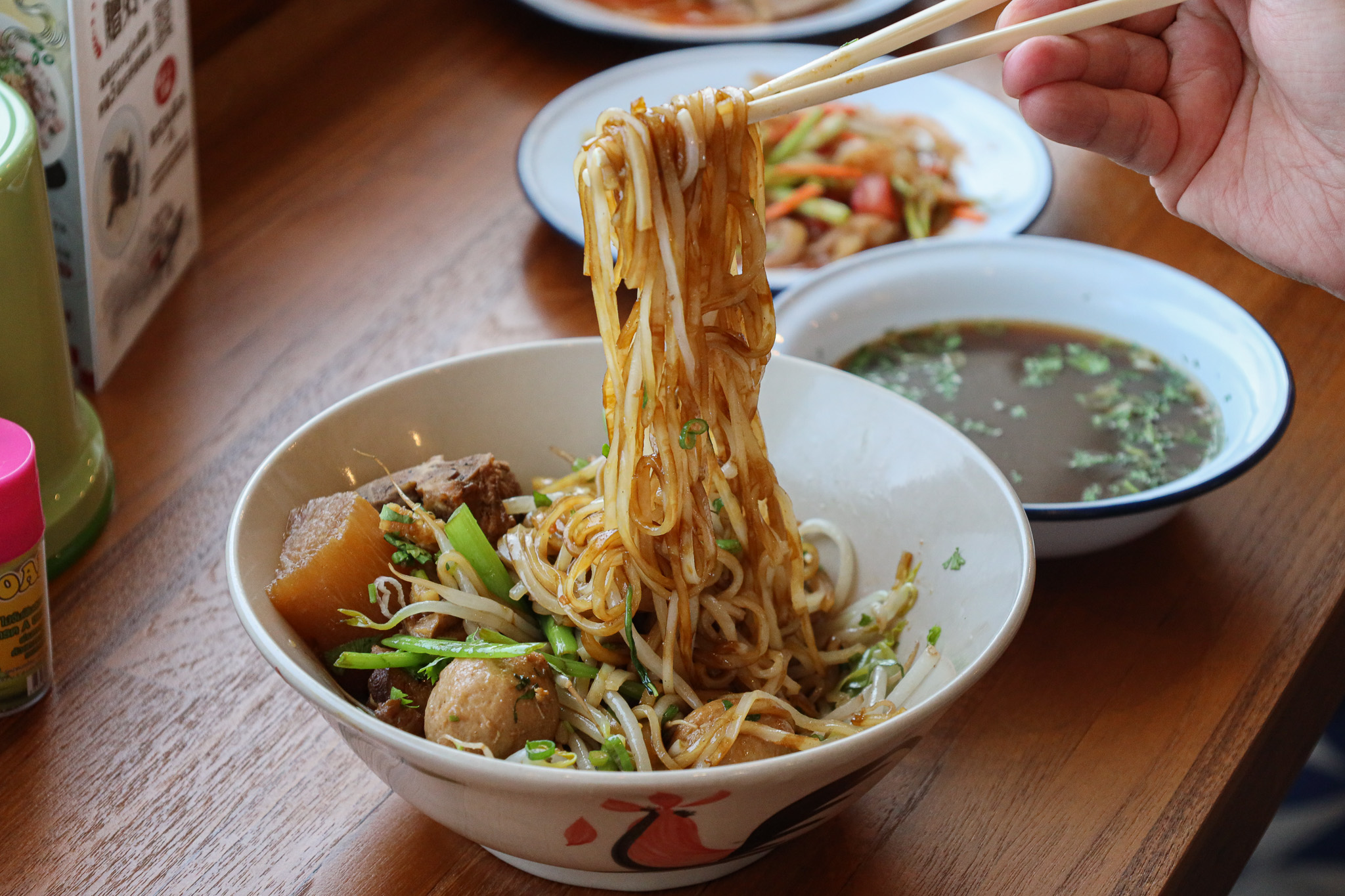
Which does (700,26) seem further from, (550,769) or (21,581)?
(550,769)

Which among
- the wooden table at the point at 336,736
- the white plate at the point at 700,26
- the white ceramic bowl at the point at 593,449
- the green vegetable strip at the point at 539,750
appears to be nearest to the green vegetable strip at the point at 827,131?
the white plate at the point at 700,26

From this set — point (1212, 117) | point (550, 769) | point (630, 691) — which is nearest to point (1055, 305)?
point (1212, 117)

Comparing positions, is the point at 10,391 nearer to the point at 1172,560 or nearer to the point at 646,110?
the point at 646,110

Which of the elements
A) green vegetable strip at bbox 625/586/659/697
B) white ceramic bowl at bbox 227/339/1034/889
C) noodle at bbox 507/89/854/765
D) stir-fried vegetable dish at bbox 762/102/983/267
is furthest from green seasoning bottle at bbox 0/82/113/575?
stir-fried vegetable dish at bbox 762/102/983/267

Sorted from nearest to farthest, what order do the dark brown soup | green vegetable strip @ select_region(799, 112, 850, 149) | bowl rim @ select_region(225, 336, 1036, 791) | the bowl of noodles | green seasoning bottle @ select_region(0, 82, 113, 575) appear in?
bowl rim @ select_region(225, 336, 1036, 791)
the bowl of noodles
green seasoning bottle @ select_region(0, 82, 113, 575)
the dark brown soup
green vegetable strip @ select_region(799, 112, 850, 149)

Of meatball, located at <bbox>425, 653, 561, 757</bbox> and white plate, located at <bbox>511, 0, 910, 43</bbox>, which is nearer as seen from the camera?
meatball, located at <bbox>425, 653, 561, 757</bbox>

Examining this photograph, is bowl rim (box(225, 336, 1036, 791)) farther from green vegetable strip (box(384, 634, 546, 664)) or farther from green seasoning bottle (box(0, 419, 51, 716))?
green seasoning bottle (box(0, 419, 51, 716))
